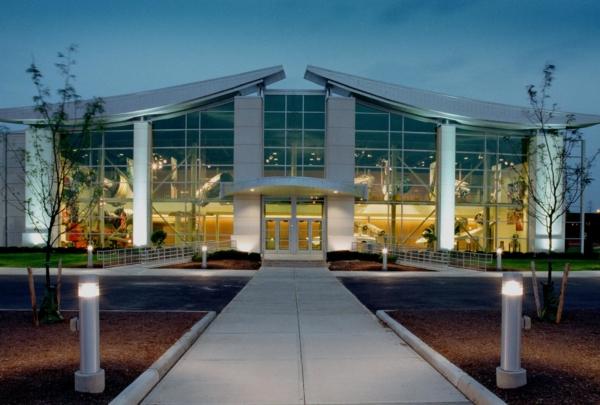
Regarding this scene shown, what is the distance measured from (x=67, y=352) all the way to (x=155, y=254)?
2412 centimetres

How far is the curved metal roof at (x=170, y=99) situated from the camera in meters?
35.8

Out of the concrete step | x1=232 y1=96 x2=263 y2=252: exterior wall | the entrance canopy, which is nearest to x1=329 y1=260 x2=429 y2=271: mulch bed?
the concrete step

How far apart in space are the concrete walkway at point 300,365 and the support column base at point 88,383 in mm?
559

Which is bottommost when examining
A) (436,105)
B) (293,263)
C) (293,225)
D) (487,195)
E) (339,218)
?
(293,263)

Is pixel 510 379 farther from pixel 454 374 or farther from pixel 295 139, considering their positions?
pixel 295 139

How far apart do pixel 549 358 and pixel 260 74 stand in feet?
102

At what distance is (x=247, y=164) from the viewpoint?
119 feet

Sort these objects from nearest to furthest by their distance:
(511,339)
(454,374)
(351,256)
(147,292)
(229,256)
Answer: (511,339), (454,374), (147,292), (229,256), (351,256)

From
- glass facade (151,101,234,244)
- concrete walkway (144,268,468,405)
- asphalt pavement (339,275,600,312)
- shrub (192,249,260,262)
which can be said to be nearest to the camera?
concrete walkway (144,268,468,405)

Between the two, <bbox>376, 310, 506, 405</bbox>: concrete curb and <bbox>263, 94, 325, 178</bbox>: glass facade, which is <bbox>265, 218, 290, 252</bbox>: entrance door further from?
<bbox>376, 310, 506, 405</bbox>: concrete curb

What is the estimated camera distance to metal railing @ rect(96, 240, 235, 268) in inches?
1159

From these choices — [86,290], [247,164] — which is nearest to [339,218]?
[247,164]

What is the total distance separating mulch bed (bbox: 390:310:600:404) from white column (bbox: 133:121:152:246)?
27722 mm

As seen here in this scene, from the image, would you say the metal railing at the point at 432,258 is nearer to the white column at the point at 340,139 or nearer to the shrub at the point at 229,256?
the white column at the point at 340,139
